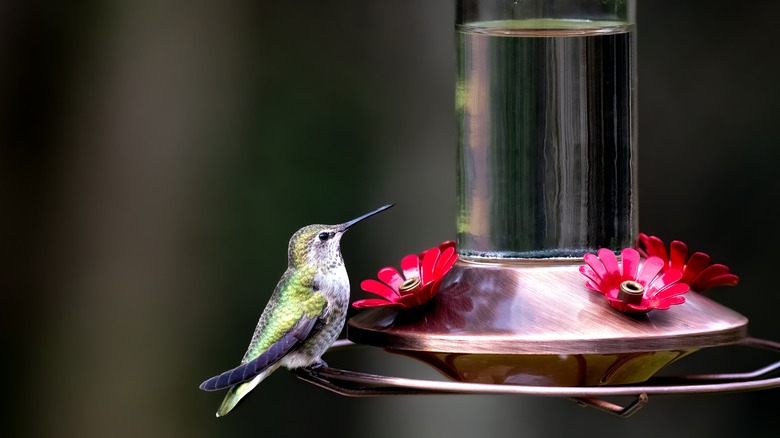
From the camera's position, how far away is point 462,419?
7148mm

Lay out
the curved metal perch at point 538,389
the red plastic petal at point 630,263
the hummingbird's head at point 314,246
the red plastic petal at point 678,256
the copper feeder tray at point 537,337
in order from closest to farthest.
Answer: the curved metal perch at point 538,389 → the copper feeder tray at point 537,337 → the red plastic petal at point 630,263 → the red plastic petal at point 678,256 → the hummingbird's head at point 314,246

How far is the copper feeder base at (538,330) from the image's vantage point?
8.32 feet

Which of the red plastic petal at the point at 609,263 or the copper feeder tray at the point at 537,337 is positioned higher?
the red plastic petal at the point at 609,263

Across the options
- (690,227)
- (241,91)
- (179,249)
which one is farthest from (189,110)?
(690,227)

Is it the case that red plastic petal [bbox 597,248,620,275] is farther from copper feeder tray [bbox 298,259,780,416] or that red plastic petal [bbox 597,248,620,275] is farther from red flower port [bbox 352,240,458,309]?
red flower port [bbox 352,240,458,309]

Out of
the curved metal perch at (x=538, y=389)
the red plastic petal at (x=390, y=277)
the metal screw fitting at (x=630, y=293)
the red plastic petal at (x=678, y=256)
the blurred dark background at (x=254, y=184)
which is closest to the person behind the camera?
the curved metal perch at (x=538, y=389)

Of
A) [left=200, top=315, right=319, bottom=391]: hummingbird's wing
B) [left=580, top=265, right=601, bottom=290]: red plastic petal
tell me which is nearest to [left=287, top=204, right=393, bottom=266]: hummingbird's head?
[left=200, top=315, right=319, bottom=391]: hummingbird's wing

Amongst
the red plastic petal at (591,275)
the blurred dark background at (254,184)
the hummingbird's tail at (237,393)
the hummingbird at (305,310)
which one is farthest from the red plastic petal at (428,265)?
the blurred dark background at (254,184)

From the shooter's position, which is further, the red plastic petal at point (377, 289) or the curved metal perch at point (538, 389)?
the red plastic petal at point (377, 289)

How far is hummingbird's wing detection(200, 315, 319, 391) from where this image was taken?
2.82 meters

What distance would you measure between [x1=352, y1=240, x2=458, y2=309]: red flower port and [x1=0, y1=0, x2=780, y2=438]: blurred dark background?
149 inches

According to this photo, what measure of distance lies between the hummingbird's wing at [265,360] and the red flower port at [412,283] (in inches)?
11.2

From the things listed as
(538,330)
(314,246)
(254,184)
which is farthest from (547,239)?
(254,184)

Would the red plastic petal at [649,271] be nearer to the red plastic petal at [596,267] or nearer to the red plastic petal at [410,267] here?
the red plastic petal at [596,267]
